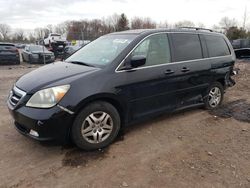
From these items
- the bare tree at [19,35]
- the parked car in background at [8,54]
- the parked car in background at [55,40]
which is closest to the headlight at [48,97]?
the parked car in background at [8,54]

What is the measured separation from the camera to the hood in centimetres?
326

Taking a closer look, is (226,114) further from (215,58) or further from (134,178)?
(134,178)

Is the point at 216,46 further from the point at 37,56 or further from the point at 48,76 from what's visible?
the point at 37,56

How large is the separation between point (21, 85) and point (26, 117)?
0.59 m

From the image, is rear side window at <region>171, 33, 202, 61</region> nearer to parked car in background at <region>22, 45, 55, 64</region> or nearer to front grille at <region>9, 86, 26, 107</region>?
front grille at <region>9, 86, 26, 107</region>

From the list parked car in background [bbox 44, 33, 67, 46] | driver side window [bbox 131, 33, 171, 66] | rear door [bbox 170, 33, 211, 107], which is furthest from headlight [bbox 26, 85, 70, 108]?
parked car in background [bbox 44, 33, 67, 46]

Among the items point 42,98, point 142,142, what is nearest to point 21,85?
point 42,98

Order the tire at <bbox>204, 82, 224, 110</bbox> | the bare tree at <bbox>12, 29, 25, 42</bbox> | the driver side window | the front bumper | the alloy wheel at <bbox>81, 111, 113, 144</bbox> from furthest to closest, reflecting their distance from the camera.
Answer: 1. the bare tree at <bbox>12, 29, 25, 42</bbox>
2. the tire at <bbox>204, 82, 224, 110</bbox>
3. the driver side window
4. the alloy wheel at <bbox>81, 111, 113, 144</bbox>
5. the front bumper

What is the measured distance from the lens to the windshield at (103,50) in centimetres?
375

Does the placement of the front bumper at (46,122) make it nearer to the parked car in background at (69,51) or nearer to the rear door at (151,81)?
the rear door at (151,81)

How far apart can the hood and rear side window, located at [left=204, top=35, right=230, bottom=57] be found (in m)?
2.68

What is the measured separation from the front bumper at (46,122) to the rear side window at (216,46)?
3296 mm

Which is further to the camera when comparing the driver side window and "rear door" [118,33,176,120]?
the driver side window

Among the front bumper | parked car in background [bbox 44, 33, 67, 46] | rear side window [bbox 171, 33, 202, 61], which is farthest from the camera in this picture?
parked car in background [bbox 44, 33, 67, 46]
